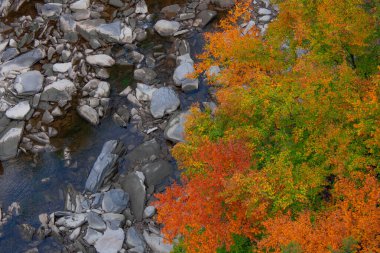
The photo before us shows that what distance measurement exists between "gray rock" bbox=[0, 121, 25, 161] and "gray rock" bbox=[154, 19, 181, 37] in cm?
1023

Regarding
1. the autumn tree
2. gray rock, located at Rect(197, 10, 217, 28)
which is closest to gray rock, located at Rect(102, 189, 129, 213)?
the autumn tree

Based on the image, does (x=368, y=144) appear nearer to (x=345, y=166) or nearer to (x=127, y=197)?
(x=345, y=166)

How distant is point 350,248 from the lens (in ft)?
35.3

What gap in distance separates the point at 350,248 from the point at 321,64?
22.8ft

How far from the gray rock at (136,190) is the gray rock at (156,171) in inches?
13.3

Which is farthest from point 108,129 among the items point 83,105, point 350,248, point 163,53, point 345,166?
point 350,248

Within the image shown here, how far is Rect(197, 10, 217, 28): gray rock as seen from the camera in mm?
26719

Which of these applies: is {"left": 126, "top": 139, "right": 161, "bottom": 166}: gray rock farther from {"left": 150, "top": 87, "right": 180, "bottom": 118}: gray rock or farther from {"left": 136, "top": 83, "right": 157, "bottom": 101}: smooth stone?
{"left": 136, "top": 83, "right": 157, "bottom": 101}: smooth stone

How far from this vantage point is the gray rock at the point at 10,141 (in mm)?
21344

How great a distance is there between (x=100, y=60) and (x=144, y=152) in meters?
6.99

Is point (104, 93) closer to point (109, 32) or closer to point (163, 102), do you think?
point (163, 102)

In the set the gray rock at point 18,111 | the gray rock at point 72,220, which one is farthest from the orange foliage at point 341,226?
the gray rock at point 18,111

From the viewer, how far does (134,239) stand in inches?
718

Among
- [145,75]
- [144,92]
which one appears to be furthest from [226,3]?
[144,92]
